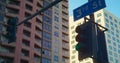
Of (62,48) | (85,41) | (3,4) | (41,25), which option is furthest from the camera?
(62,48)

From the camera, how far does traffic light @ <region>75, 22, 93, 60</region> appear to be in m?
6.68

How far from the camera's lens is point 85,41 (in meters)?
6.88

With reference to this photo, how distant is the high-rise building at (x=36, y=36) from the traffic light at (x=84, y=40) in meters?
45.6

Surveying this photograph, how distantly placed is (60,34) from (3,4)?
68.4ft

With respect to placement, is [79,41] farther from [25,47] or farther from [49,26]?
[49,26]

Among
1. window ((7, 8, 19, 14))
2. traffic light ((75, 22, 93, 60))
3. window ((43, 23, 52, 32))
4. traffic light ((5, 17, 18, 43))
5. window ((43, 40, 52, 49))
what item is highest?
window ((7, 8, 19, 14))

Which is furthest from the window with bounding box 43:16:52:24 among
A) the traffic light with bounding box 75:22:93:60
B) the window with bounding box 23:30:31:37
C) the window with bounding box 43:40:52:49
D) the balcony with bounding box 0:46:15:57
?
the traffic light with bounding box 75:22:93:60

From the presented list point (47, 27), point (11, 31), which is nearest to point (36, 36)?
point (47, 27)

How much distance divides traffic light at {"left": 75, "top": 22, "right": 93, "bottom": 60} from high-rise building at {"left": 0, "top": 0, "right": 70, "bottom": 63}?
45592 mm

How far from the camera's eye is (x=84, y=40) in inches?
271

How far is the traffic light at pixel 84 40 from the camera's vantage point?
6680 millimetres

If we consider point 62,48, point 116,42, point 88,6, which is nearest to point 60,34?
point 62,48

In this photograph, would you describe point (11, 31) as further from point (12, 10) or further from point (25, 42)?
point (12, 10)

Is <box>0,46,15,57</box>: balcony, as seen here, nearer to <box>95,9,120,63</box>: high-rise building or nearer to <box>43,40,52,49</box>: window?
<box>43,40,52,49</box>: window
